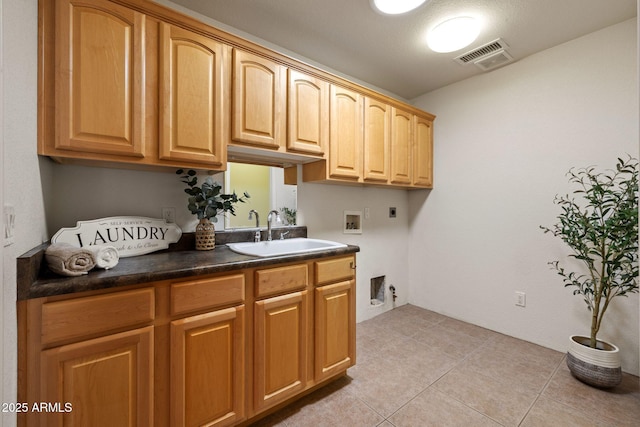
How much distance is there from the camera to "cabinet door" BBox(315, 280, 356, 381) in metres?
1.63

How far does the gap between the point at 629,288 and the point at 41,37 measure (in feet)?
11.4

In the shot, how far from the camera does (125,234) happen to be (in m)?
1.43

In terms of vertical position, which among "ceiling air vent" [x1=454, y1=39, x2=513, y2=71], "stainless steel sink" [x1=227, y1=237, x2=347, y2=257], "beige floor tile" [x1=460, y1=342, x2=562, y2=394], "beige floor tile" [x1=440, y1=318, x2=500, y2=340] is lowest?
"beige floor tile" [x1=460, y1=342, x2=562, y2=394]

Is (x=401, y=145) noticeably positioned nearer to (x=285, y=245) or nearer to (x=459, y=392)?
(x=285, y=245)

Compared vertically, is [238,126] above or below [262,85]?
below

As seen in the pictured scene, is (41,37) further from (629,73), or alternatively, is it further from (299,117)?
(629,73)

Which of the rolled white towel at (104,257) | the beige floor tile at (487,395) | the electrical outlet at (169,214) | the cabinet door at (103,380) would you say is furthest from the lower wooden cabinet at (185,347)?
the beige floor tile at (487,395)

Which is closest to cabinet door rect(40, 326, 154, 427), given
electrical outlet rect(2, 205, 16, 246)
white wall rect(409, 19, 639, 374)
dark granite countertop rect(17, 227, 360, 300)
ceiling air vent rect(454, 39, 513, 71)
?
dark granite countertop rect(17, 227, 360, 300)

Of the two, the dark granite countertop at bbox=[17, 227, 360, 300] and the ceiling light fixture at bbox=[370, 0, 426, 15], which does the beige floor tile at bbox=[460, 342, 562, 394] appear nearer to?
the dark granite countertop at bbox=[17, 227, 360, 300]

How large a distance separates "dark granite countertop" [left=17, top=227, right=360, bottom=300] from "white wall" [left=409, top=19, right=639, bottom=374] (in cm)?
179

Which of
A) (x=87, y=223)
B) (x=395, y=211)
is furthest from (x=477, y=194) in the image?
(x=87, y=223)

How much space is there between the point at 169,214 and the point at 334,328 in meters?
1.28

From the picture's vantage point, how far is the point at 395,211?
10.2ft

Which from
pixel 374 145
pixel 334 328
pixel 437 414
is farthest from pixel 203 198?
pixel 437 414
